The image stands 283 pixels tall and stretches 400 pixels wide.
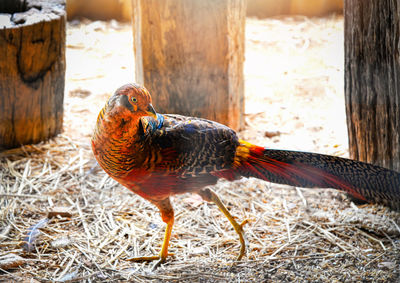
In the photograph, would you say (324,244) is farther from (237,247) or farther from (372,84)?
(372,84)

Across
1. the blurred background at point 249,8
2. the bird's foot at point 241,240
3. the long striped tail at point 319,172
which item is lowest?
the bird's foot at point 241,240

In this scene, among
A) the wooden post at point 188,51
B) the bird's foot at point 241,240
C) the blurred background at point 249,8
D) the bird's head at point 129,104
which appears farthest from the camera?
the blurred background at point 249,8

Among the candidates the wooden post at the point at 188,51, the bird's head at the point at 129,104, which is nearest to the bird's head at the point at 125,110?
the bird's head at the point at 129,104

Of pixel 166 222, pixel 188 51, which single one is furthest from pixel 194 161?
pixel 188 51

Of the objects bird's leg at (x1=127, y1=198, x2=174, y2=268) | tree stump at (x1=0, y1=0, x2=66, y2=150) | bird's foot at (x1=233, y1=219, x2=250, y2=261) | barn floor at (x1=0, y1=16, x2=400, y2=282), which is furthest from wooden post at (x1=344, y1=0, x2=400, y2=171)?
tree stump at (x1=0, y1=0, x2=66, y2=150)

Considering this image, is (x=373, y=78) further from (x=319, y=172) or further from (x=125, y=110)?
(x=125, y=110)

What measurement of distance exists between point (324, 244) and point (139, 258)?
88 centimetres

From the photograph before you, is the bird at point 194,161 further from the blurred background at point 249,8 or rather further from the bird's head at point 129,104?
the blurred background at point 249,8

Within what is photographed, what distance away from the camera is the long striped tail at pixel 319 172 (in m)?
1.69

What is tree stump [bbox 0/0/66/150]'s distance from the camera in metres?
2.64

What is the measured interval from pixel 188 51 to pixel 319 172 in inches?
49.6

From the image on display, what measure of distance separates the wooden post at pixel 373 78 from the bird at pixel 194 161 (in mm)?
392

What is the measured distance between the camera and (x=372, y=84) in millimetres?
1980

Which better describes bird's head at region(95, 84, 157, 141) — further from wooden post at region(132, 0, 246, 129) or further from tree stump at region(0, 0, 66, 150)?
tree stump at region(0, 0, 66, 150)
